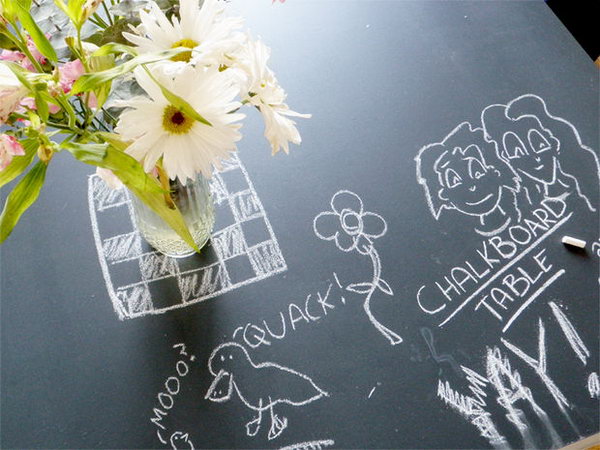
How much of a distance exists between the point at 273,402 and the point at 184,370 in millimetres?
146

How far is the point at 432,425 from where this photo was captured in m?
0.89

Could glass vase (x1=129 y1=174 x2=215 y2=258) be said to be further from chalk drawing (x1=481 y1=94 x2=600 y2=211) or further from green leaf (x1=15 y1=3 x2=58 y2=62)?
chalk drawing (x1=481 y1=94 x2=600 y2=211)

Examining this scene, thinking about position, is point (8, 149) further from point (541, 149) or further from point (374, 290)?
point (541, 149)

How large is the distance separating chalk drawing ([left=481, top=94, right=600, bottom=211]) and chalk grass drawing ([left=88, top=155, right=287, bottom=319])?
48 centimetres

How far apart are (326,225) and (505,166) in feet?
1.17

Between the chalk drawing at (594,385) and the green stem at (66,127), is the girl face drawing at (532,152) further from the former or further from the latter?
the green stem at (66,127)

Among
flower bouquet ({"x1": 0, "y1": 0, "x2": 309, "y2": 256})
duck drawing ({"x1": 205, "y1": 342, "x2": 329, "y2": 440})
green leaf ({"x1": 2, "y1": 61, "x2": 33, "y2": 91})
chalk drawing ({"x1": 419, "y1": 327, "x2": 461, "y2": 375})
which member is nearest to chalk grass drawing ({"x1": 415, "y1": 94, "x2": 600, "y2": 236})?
chalk drawing ({"x1": 419, "y1": 327, "x2": 461, "y2": 375})

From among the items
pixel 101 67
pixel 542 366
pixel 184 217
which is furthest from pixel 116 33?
pixel 542 366

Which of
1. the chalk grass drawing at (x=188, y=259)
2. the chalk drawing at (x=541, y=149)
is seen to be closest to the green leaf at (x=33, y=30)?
the chalk grass drawing at (x=188, y=259)

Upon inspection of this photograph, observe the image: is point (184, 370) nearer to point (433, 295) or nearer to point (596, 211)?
point (433, 295)

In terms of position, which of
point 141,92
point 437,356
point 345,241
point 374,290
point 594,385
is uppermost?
point 141,92

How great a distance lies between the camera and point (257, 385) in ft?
3.00

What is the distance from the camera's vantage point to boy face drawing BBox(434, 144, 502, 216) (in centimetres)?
107

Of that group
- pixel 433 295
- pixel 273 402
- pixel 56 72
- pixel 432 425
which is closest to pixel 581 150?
pixel 433 295
